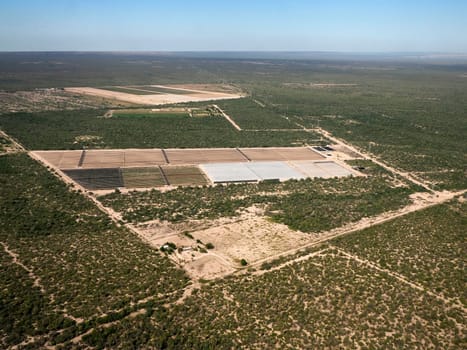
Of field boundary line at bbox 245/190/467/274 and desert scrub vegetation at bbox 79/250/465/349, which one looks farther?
field boundary line at bbox 245/190/467/274

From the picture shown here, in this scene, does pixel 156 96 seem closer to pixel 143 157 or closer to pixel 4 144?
pixel 4 144

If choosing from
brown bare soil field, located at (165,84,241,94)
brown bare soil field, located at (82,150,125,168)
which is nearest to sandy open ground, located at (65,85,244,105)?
brown bare soil field, located at (165,84,241,94)

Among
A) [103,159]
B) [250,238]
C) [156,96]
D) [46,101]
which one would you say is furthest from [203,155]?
[156,96]

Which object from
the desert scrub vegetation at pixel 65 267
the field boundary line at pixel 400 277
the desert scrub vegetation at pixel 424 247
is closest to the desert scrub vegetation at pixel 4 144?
the desert scrub vegetation at pixel 65 267

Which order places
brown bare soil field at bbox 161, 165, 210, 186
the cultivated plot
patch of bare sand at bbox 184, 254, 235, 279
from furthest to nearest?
1. brown bare soil field at bbox 161, 165, 210, 186
2. the cultivated plot
3. patch of bare sand at bbox 184, 254, 235, 279

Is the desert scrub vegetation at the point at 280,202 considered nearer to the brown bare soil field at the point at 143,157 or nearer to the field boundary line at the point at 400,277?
the field boundary line at the point at 400,277

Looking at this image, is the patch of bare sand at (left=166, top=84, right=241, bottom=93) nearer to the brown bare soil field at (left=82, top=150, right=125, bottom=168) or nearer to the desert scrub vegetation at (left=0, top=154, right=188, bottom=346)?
the brown bare soil field at (left=82, top=150, right=125, bottom=168)
